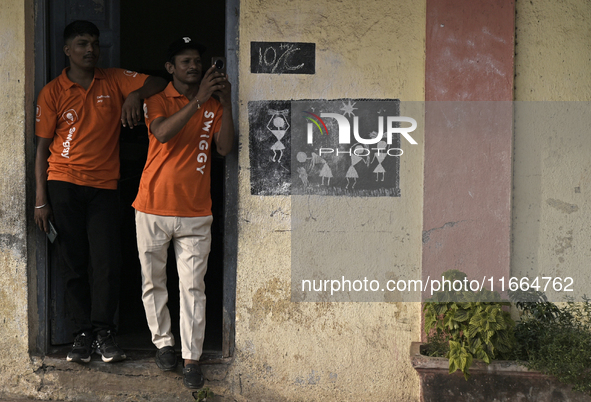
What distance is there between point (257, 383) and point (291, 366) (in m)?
0.24

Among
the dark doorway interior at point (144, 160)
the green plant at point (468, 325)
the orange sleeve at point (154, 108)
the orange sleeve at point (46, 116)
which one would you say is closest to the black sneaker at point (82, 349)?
the dark doorway interior at point (144, 160)

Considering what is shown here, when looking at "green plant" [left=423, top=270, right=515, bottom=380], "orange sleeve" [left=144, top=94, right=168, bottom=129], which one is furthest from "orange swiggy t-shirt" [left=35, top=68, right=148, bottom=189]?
"green plant" [left=423, top=270, right=515, bottom=380]

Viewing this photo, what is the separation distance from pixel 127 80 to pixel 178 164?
732 millimetres

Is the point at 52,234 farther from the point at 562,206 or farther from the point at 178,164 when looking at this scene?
the point at 562,206

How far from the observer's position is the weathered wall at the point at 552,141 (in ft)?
11.2

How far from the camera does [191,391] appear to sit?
3512 millimetres

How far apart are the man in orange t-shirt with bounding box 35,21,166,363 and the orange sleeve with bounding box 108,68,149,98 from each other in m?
0.05

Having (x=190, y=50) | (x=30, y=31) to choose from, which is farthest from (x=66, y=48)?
(x=190, y=50)

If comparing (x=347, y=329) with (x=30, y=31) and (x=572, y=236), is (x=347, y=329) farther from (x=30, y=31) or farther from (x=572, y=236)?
(x=30, y=31)

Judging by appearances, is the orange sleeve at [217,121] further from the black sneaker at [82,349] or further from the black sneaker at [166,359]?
the black sneaker at [82,349]

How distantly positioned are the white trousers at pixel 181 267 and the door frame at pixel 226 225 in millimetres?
177

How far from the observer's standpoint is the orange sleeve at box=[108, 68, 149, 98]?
3.61 metres

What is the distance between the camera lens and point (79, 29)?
3.48 m

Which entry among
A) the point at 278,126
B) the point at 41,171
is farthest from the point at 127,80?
the point at 278,126
